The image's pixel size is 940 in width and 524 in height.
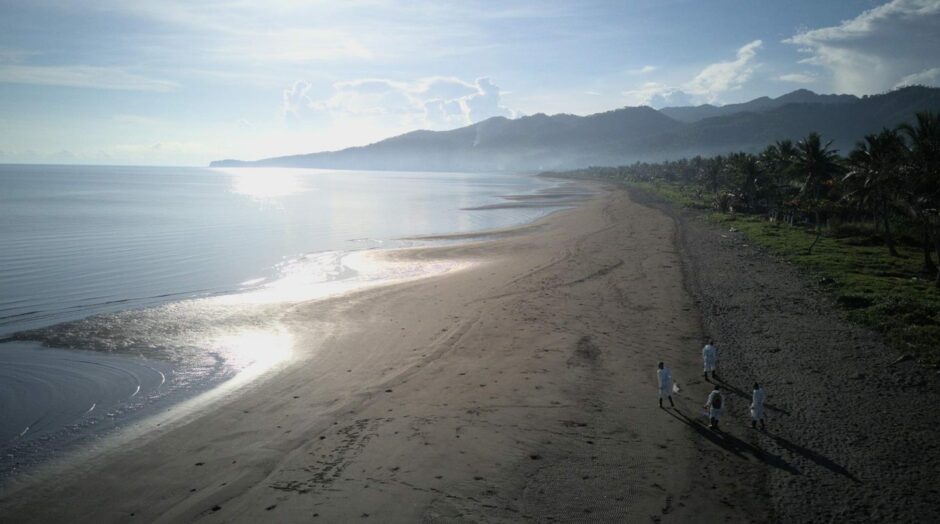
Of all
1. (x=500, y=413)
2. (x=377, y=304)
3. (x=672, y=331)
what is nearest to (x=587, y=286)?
(x=672, y=331)

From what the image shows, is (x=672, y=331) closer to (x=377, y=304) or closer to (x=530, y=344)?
(x=530, y=344)

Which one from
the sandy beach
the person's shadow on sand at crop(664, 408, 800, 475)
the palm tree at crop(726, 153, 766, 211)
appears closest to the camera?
the sandy beach

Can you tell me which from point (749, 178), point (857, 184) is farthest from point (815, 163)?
point (749, 178)

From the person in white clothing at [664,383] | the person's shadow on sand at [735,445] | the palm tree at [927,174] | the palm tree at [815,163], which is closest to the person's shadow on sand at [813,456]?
the person's shadow on sand at [735,445]

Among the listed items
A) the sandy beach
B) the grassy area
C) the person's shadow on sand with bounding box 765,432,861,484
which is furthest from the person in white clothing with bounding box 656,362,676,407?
the grassy area

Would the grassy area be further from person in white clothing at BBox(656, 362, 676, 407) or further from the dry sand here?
person in white clothing at BBox(656, 362, 676, 407)

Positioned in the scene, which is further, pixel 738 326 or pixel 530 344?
pixel 738 326
